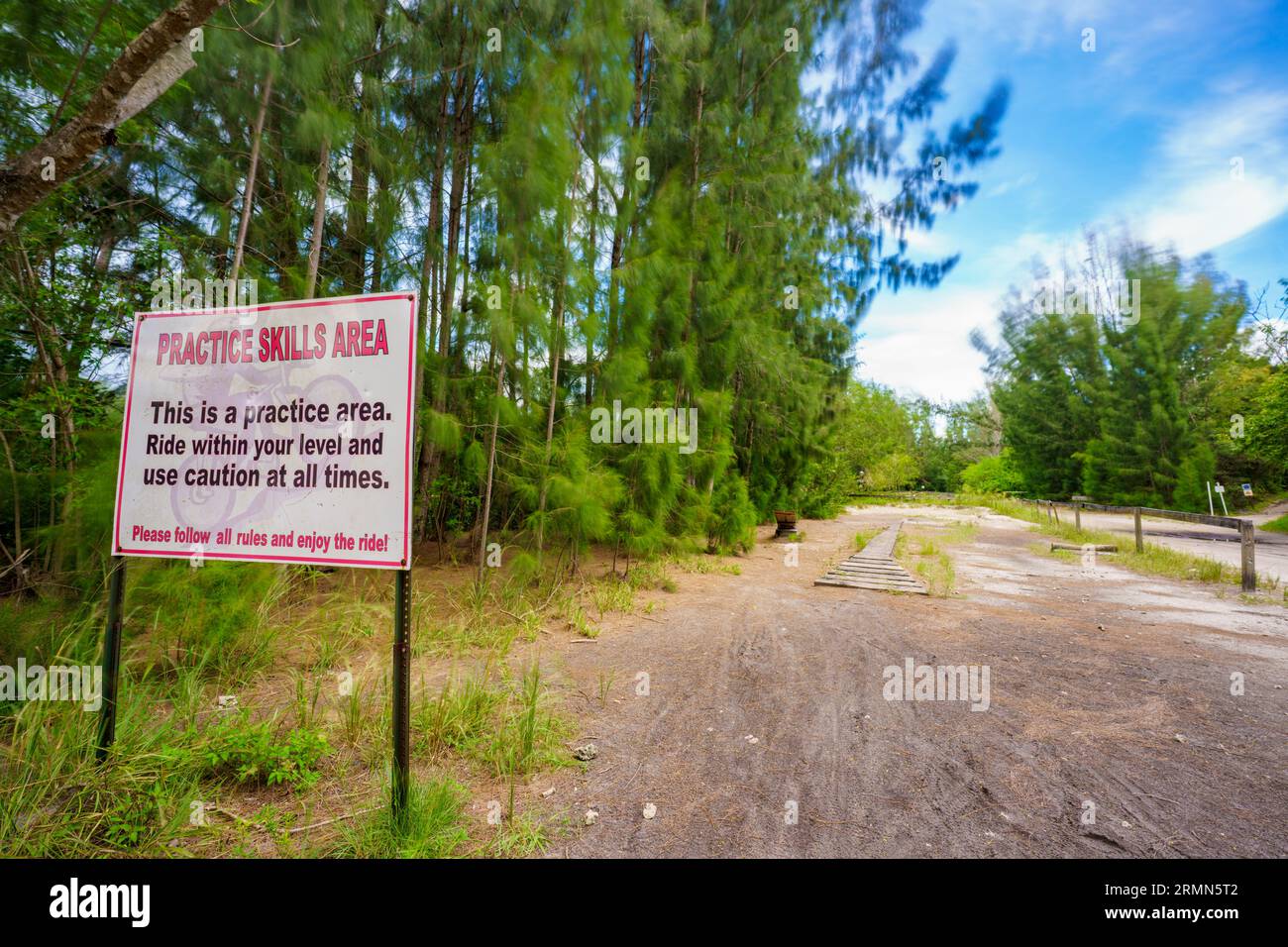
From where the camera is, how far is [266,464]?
2.35m

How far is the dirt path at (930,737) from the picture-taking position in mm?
2225

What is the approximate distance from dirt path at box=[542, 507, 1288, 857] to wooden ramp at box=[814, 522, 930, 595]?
1.31 metres

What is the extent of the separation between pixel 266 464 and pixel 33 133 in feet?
14.1

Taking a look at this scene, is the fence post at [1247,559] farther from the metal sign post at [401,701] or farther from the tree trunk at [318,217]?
the tree trunk at [318,217]

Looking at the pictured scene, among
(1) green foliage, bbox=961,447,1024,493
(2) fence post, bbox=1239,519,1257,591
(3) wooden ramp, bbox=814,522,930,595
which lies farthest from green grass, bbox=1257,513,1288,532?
(1) green foliage, bbox=961,447,1024,493

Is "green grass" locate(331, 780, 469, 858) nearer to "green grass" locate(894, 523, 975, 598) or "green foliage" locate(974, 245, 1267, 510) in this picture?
"green grass" locate(894, 523, 975, 598)

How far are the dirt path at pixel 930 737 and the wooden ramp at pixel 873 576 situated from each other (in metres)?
1.31

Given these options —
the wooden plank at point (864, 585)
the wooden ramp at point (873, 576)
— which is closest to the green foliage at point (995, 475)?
the wooden ramp at point (873, 576)

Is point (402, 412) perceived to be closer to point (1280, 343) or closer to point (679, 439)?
point (679, 439)

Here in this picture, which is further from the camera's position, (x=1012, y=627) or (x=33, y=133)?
(x=1012, y=627)

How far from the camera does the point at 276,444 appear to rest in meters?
2.35

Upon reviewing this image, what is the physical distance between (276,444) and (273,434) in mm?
50
